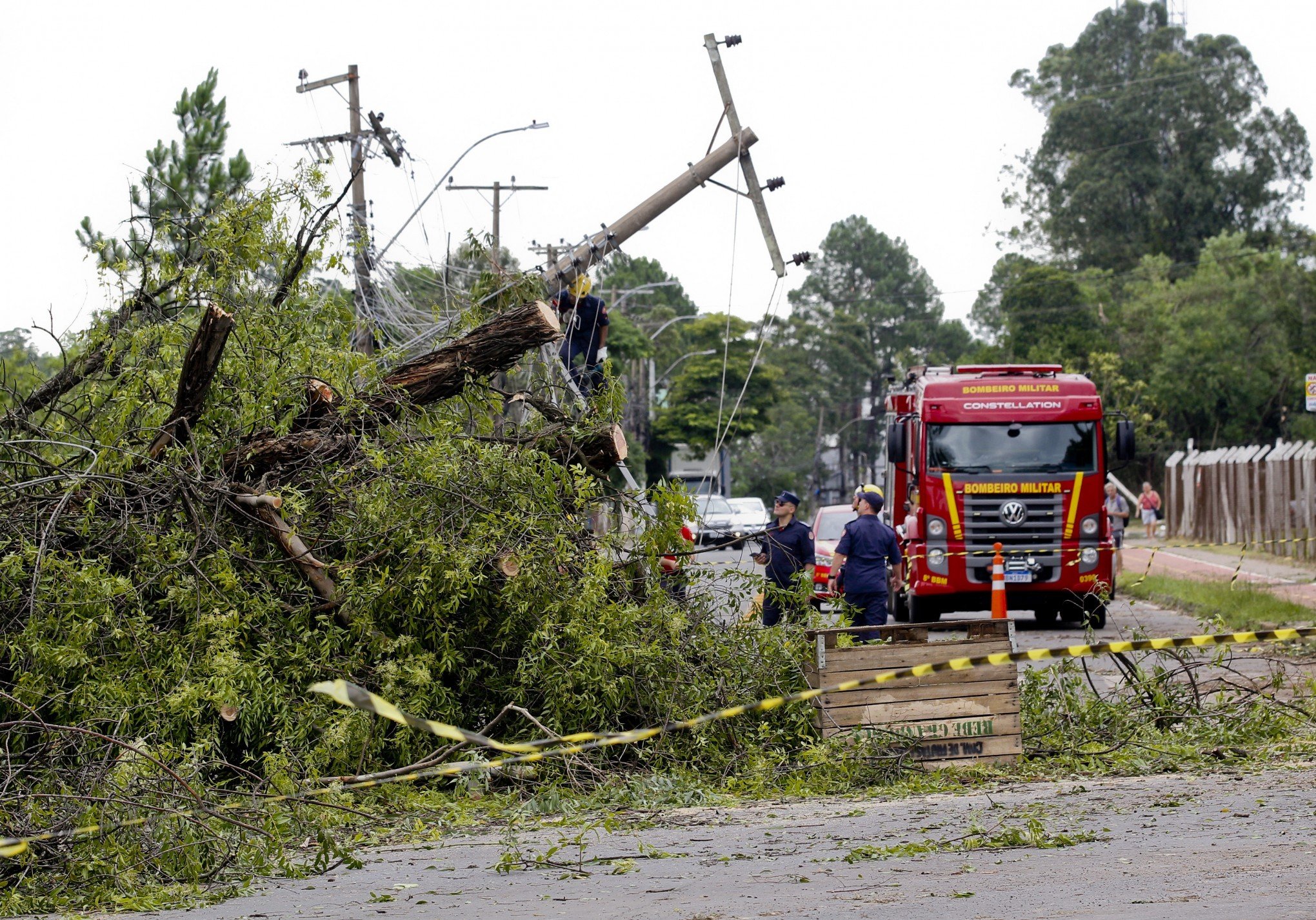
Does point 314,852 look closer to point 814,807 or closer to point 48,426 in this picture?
point 814,807

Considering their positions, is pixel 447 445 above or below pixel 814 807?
above

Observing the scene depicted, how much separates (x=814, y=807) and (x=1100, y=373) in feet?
182

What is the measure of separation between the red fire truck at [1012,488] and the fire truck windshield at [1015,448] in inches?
0.4

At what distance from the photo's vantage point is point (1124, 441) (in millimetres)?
16344

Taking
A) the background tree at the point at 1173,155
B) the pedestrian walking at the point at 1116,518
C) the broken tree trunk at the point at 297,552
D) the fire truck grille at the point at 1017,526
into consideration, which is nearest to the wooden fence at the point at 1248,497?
the pedestrian walking at the point at 1116,518

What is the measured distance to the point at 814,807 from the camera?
7.69m

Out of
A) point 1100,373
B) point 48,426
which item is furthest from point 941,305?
point 48,426

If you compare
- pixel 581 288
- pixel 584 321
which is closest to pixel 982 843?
pixel 581 288

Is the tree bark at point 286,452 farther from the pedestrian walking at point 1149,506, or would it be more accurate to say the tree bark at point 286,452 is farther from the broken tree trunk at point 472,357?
the pedestrian walking at point 1149,506

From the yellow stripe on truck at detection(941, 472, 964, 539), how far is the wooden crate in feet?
27.1

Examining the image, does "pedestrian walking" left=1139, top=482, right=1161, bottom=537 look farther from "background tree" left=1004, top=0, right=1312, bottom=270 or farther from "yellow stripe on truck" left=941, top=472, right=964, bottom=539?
"background tree" left=1004, top=0, right=1312, bottom=270

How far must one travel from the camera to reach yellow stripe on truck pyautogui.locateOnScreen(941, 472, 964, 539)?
1678 centimetres

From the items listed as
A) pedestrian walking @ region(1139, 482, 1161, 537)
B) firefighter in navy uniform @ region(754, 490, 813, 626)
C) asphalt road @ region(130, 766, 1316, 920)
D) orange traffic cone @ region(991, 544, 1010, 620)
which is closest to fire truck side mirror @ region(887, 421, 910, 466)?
orange traffic cone @ region(991, 544, 1010, 620)

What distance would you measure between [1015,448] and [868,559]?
5.62m
